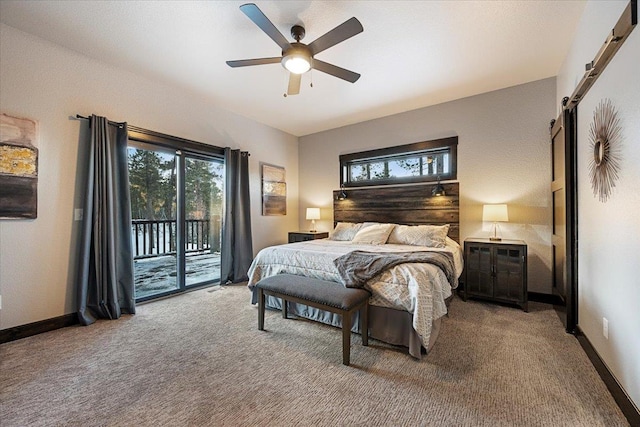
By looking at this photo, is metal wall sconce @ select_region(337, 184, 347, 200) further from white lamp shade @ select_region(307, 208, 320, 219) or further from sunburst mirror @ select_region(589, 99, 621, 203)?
sunburst mirror @ select_region(589, 99, 621, 203)

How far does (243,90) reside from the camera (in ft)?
12.4

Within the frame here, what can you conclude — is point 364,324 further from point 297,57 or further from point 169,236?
point 169,236

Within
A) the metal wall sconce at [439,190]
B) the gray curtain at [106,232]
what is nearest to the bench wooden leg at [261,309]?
the gray curtain at [106,232]

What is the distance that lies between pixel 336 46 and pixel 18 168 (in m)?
3.26

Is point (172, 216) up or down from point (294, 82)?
down

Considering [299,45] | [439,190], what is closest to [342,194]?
[439,190]

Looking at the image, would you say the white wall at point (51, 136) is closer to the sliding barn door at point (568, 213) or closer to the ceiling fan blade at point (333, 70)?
the ceiling fan blade at point (333, 70)

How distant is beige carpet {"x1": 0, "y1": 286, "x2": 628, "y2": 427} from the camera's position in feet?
5.09

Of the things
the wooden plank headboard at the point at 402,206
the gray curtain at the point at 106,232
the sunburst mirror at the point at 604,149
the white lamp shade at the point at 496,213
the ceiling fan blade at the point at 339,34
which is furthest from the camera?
the wooden plank headboard at the point at 402,206

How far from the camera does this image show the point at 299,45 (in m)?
2.35

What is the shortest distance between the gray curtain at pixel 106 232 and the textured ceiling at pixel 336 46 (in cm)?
88

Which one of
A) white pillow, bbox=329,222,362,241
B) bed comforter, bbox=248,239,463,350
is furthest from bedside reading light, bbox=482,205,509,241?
white pillow, bbox=329,222,362,241

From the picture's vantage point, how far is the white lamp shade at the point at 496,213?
11.3 ft

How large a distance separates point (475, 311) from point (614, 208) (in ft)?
6.08
